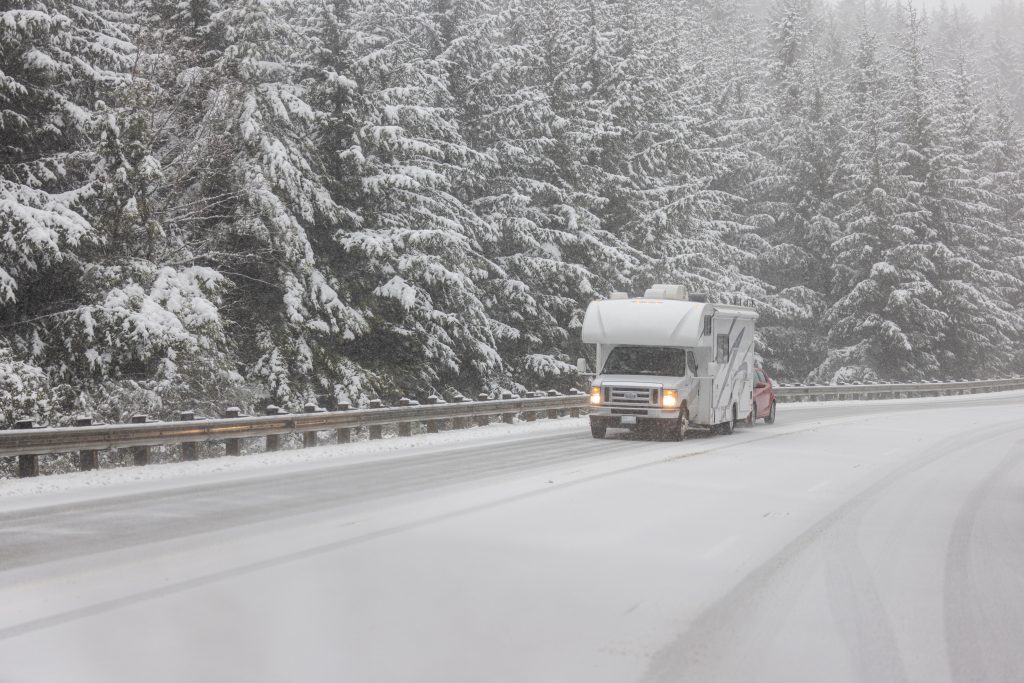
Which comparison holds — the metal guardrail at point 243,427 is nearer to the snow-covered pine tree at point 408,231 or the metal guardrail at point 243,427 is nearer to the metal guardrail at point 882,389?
the snow-covered pine tree at point 408,231

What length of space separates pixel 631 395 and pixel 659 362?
1.27 meters

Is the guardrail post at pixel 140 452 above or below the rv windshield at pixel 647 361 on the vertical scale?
below

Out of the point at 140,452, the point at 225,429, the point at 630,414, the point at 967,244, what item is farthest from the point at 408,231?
the point at 967,244

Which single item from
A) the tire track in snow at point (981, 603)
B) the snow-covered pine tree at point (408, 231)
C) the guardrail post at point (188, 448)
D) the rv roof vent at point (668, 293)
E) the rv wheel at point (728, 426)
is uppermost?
the snow-covered pine tree at point (408, 231)

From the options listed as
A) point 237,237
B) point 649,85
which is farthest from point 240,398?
point 649,85

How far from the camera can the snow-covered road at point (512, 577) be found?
5.67 metres

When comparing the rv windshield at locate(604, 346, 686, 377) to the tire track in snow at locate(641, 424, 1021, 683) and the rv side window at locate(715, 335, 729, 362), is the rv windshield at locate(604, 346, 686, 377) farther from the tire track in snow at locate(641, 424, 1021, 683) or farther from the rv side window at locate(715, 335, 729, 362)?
the tire track in snow at locate(641, 424, 1021, 683)

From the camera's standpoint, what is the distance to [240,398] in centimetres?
2208

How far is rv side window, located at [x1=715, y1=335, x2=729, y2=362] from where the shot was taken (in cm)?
2290

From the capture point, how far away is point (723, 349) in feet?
76.5

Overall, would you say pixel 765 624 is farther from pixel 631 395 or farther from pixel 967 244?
pixel 967 244

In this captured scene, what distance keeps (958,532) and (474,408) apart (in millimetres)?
15291

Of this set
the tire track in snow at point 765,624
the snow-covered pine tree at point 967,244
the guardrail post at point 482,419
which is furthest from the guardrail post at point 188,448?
the snow-covered pine tree at point 967,244

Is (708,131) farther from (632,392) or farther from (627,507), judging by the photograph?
(627,507)
